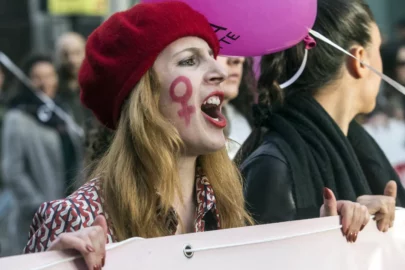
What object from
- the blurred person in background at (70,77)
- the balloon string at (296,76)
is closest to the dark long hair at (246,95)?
the balloon string at (296,76)

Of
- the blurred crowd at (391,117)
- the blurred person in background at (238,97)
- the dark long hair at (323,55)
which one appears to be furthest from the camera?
the blurred crowd at (391,117)

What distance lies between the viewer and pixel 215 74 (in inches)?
131

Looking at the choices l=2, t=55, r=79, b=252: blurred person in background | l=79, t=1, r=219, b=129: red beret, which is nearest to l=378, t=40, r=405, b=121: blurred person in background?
l=2, t=55, r=79, b=252: blurred person in background

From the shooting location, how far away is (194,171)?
3422 mm

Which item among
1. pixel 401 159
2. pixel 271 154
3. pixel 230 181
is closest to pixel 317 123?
pixel 271 154

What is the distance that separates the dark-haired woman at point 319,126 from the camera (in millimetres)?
3871

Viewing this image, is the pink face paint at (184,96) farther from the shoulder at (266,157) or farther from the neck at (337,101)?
the neck at (337,101)

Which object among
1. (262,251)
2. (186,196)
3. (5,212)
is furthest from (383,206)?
(5,212)

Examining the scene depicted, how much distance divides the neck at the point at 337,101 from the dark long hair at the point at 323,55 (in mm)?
30

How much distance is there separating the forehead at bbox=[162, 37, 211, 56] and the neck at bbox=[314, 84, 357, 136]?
985 mm

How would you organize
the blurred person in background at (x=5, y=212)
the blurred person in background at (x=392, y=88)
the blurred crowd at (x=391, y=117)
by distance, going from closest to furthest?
A: the blurred crowd at (x=391, y=117), the blurred person in background at (x=5, y=212), the blurred person in background at (x=392, y=88)

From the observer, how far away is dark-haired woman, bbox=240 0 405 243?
3871 millimetres

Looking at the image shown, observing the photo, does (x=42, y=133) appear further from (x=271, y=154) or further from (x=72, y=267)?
(x=72, y=267)

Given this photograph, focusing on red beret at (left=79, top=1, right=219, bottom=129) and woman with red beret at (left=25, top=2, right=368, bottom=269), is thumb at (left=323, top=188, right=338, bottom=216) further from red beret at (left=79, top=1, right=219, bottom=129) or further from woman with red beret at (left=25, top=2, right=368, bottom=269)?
red beret at (left=79, top=1, right=219, bottom=129)
